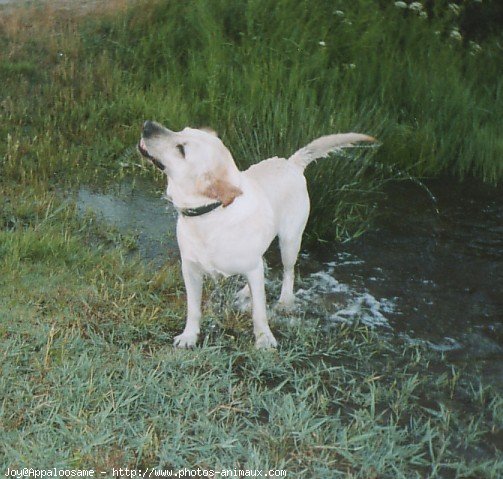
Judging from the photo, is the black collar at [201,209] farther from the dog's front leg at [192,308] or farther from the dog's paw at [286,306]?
the dog's paw at [286,306]

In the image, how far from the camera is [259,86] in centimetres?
709

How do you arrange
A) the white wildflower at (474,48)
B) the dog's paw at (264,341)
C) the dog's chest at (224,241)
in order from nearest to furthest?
the dog's chest at (224,241) → the dog's paw at (264,341) → the white wildflower at (474,48)

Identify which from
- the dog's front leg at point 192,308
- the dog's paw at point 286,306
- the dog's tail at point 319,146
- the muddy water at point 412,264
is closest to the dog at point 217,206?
the dog's front leg at point 192,308

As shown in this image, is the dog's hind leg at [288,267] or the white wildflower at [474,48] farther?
the white wildflower at [474,48]

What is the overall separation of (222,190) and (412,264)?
7.89 ft

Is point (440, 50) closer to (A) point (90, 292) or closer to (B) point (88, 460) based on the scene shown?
(A) point (90, 292)

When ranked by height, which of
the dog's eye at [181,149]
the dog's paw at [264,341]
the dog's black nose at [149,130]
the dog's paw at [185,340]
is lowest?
the dog's paw at [185,340]

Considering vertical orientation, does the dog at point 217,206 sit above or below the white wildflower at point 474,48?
above

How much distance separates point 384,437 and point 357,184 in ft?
9.97

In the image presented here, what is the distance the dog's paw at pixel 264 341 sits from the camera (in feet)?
13.9

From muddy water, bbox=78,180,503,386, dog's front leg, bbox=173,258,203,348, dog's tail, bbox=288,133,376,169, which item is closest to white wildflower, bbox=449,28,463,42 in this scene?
muddy water, bbox=78,180,503,386

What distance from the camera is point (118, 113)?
286 inches

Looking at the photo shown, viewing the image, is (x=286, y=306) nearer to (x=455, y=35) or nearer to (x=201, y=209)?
(x=201, y=209)

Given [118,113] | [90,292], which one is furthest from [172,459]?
[118,113]
